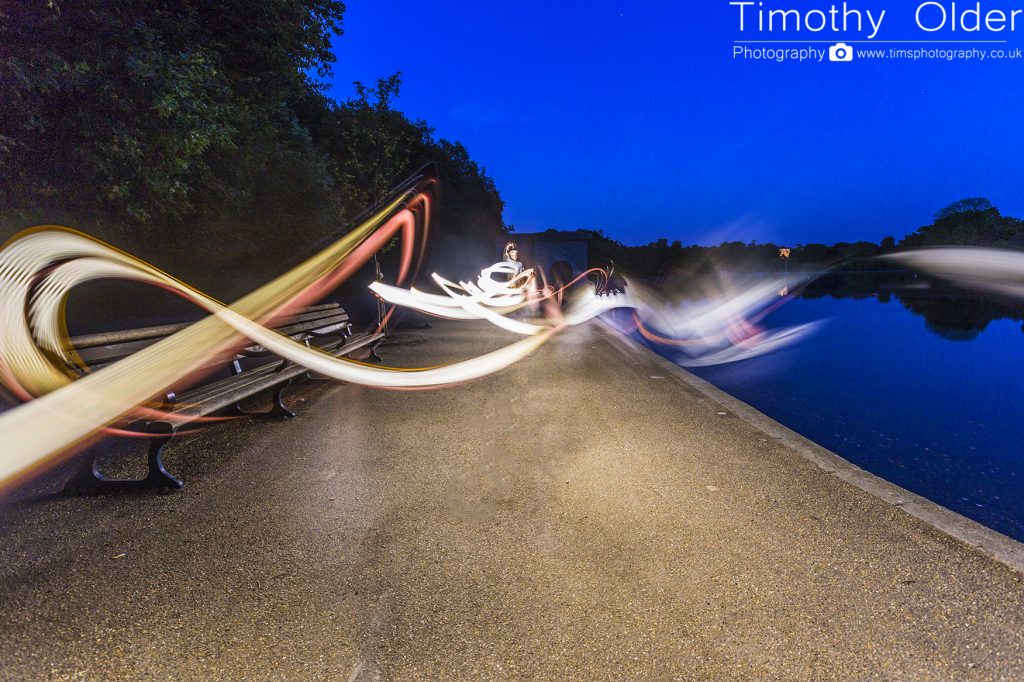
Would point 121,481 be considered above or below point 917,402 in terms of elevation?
above

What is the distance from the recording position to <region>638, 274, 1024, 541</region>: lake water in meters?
4.80

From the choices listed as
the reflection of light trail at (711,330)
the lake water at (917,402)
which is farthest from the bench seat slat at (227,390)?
the reflection of light trail at (711,330)

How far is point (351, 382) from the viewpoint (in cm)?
863

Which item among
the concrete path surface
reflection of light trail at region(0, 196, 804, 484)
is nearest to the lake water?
the concrete path surface

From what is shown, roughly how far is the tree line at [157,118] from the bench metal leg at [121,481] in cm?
586

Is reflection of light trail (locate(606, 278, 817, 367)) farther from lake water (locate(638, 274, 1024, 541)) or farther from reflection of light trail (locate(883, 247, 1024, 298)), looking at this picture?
A: reflection of light trail (locate(883, 247, 1024, 298))

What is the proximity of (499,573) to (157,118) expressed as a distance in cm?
948

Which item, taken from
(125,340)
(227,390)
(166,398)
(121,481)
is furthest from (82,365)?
(227,390)

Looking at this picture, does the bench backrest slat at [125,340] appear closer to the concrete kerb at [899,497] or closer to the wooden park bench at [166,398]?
the wooden park bench at [166,398]

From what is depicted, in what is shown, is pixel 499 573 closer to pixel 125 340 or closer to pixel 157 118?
pixel 125 340

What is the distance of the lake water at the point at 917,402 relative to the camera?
480 centimetres

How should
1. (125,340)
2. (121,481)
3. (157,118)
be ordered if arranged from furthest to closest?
(157,118)
(125,340)
(121,481)

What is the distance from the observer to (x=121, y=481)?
14.6 ft

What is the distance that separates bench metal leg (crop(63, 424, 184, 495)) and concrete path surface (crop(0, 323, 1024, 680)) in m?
0.13
